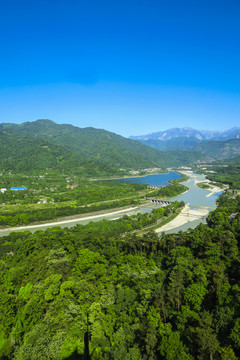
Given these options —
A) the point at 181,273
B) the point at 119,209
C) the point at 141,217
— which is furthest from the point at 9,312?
the point at 119,209

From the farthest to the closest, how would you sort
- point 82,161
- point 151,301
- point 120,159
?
point 120,159 → point 82,161 → point 151,301

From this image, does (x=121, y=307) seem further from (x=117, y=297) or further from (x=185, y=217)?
(x=185, y=217)

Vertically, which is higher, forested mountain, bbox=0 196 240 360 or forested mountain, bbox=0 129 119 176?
forested mountain, bbox=0 129 119 176

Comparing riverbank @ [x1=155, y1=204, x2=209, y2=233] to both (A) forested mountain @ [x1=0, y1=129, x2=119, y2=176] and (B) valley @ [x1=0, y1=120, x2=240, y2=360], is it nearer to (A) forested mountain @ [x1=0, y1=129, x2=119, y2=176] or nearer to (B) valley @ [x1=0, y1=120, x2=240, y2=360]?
(B) valley @ [x1=0, y1=120, x2=240, y2=360]

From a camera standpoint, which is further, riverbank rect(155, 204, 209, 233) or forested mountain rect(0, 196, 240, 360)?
riverbank rect(155, 204, 209, 233)

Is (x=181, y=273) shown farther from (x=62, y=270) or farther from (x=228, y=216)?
(x=228, y=216)

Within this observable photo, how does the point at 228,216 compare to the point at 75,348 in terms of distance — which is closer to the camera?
Answer: the point at 75,348

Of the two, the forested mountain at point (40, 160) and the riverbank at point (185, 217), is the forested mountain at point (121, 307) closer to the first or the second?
the riverbank at point (185, 217)

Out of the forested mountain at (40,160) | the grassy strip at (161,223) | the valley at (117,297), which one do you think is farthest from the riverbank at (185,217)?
the forested mountain at (40,160)

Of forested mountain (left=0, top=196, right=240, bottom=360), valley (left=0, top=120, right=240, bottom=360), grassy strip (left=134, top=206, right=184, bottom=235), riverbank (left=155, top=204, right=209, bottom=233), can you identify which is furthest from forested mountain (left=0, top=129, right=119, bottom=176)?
forested mountain (left=0, top=196, right=240, bottom=360)
